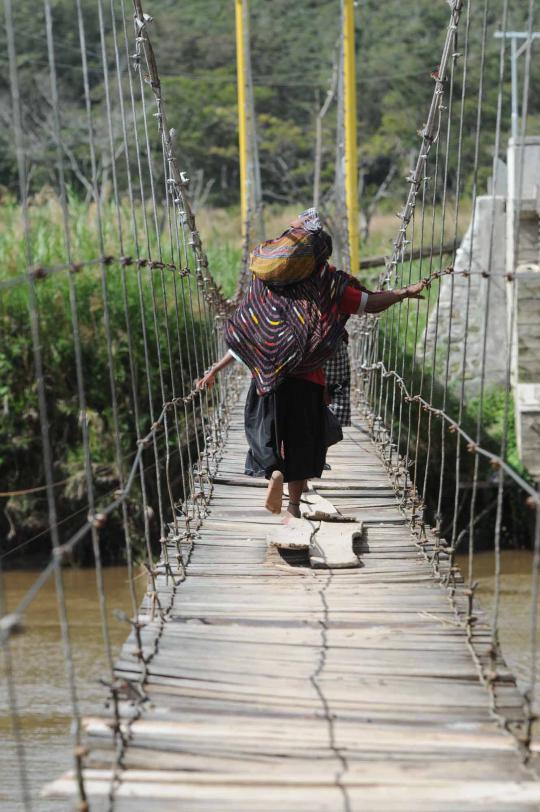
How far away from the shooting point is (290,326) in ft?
8.57

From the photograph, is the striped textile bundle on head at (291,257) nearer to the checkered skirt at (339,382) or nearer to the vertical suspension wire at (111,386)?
the checkered skirt at (339,382)

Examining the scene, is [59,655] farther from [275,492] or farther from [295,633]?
[295,633]

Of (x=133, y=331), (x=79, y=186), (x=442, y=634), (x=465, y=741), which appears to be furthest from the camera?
(x=79, y=186)

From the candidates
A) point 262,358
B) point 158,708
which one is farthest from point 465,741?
point 262,358

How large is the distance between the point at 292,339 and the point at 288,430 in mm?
261

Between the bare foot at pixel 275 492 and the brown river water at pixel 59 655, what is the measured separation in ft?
2.33

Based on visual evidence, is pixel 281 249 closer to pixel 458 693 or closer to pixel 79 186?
pixel 458 693

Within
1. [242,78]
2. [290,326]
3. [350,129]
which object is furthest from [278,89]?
[290,326]

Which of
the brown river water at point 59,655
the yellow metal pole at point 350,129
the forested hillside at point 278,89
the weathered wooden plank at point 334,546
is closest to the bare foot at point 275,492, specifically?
the weathered wooden plank at point 334,546

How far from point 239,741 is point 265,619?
1.90 feet

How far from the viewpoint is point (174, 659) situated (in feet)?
6.32

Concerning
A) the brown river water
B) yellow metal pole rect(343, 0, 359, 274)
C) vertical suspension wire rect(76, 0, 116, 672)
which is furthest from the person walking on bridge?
yellow metal pole rect(343, 0, 359, 274)

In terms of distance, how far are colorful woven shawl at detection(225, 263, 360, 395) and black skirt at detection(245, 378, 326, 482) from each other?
69 mm

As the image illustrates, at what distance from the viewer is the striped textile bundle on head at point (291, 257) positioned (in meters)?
2.55
